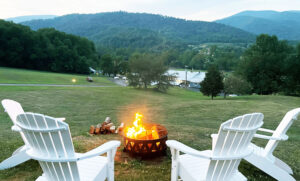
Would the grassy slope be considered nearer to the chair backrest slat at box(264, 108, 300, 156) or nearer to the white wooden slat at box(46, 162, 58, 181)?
the white wooden slat at box(46, 162, 58, 181)

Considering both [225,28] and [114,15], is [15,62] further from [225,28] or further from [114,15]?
[114,15]

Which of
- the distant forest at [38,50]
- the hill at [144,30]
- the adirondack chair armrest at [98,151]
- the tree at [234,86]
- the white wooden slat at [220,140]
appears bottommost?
the tree at [234,86]

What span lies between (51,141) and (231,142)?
1915 millimetres

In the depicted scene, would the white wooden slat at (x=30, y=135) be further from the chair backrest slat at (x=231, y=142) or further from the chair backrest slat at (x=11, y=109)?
the chair backrest slat at (x=231, y=142)

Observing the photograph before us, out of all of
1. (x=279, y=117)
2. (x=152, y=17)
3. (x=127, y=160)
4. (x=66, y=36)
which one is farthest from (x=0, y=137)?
(x=152, y=17)

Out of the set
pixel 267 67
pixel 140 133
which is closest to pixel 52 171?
pixel 140 133

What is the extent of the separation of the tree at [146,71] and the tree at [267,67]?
583 inches

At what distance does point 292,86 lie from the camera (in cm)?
2817

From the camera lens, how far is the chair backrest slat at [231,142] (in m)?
2.25

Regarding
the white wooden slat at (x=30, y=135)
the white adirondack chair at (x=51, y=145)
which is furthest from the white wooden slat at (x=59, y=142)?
the white wooden slat at (x=30, y=135)

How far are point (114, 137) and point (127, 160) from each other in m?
1.66

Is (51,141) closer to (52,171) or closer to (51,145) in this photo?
(51,145)

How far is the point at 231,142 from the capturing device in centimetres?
232

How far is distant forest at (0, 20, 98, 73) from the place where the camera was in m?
41.4
